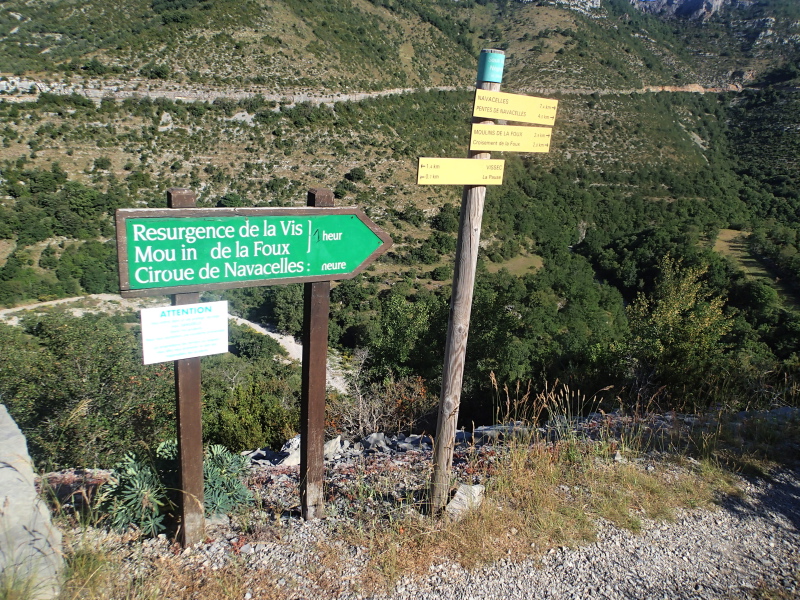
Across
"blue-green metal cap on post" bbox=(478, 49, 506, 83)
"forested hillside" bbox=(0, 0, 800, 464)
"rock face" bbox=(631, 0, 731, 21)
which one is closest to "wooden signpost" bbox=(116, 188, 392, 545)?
"blue-green metal cap on post" bbox=(478, 49, 506, 83)

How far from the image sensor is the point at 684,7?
180 feet

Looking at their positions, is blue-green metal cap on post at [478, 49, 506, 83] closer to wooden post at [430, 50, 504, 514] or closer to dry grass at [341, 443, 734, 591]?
wooden post at [430, 50, 504, 514]

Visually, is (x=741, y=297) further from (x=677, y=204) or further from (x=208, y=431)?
(x=208, y=431)

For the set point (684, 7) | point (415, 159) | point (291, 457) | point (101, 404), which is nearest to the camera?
point (291, 457)

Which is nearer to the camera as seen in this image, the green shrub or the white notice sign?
the white notice sign

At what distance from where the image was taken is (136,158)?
26.6 m

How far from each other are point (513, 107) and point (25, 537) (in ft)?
8.89

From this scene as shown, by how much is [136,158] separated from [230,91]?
22.7 ft

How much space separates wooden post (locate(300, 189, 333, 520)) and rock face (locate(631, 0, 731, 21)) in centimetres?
6381

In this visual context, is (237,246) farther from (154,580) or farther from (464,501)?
(464,501)

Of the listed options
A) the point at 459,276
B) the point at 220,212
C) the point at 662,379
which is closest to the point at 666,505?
the point at 459,276

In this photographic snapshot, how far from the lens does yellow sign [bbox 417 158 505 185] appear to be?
239 cm

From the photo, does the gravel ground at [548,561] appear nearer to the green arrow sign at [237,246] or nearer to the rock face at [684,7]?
the green arrow sign at [237,246]

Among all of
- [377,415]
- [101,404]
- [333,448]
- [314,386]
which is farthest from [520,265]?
[314,386]
